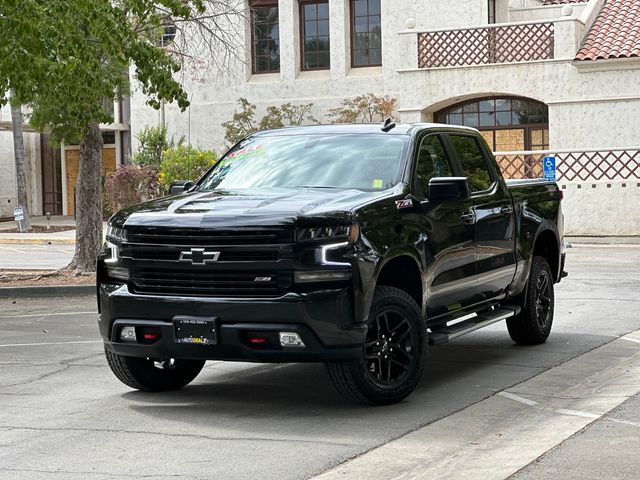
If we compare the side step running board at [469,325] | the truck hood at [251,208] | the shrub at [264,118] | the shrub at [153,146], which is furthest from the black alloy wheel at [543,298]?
the shrub at [153,146]

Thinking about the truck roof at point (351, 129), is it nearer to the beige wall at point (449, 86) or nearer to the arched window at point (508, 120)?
the beige wall at point (449, 86)

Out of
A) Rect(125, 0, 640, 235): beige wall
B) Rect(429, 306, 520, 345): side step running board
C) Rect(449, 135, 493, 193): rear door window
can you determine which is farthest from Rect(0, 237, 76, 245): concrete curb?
Rect(429, 306, 520, 345): side step running board

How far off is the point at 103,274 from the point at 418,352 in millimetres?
2274

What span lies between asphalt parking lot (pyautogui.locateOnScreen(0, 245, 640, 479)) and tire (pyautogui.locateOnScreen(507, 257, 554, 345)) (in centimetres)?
14

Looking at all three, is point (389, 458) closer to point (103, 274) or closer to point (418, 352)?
point (418, 352)

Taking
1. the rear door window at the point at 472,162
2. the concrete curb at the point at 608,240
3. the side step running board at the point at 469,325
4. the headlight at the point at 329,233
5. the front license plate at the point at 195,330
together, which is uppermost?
the rear door window at the point at 472,162

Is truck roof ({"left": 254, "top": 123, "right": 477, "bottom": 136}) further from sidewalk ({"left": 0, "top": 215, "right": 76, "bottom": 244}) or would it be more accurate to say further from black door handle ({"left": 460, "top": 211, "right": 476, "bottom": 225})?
sidewalk ({"left": 0, "top": 215, "right": 76, "bottom": 244})

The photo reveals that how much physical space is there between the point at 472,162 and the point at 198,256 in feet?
10.8

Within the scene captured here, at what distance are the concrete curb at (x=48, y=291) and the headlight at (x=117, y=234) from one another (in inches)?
351

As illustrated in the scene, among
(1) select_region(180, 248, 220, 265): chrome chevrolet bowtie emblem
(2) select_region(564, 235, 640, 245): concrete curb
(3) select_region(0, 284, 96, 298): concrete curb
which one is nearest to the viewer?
(1) select_region(180, 248, 220, 265): chrome chevrolet bowtie emblem

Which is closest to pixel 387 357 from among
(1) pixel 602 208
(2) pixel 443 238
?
(2) pixel 443 238

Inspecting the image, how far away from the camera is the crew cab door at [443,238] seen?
9359 millimetres

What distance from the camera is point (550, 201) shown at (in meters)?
11.9

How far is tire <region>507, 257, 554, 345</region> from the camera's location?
1148cm
